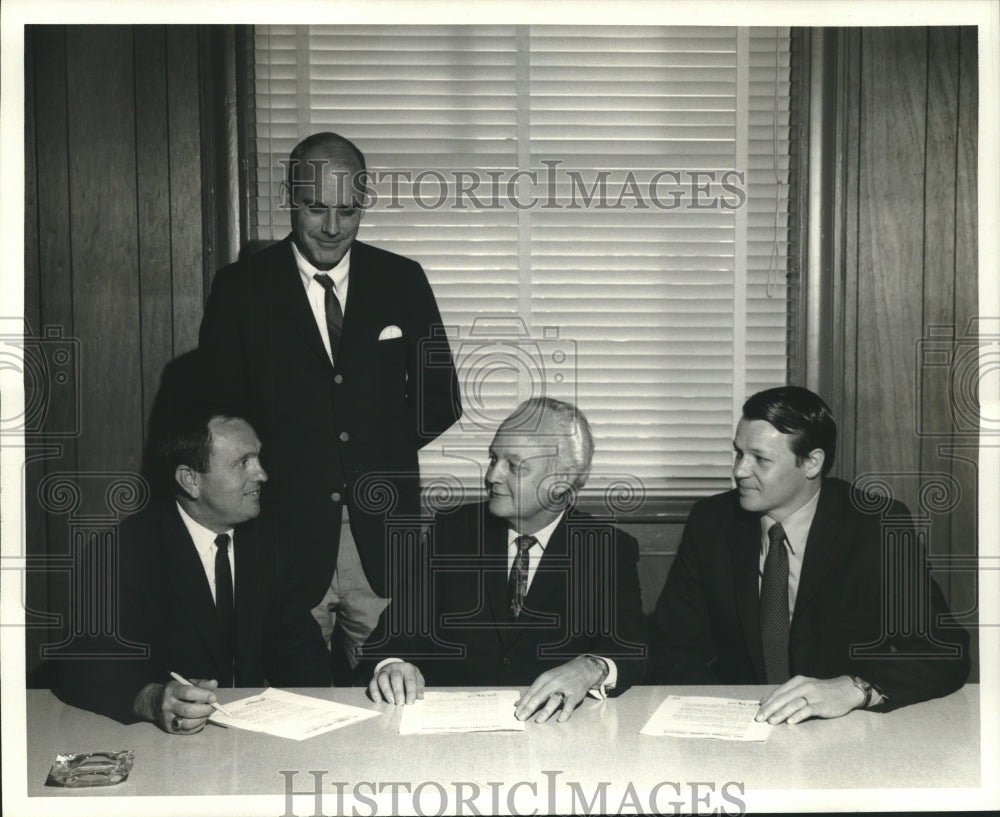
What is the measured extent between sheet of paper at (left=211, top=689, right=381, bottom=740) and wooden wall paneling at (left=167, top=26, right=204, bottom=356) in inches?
49.1

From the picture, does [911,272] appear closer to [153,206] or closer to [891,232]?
[891,232]

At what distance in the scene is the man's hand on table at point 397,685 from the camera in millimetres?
2223

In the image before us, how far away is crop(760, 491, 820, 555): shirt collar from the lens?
277 centimetres

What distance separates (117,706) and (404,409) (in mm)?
1202

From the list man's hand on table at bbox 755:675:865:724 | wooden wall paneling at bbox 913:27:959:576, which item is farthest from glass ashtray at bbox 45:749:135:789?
wooden wall paneling at bbox 913:27:959:576

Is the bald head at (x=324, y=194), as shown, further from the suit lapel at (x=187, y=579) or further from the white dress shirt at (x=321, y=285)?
the suit lapel at (x=187, y=579)

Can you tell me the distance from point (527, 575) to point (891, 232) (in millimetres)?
1527

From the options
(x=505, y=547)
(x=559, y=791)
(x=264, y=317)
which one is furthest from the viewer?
(x=264, y=317)

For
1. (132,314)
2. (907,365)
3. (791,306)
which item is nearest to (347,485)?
(132,314)

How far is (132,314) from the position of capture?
3.06m

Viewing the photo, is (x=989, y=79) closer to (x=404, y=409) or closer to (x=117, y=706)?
(x=404, y=409)
